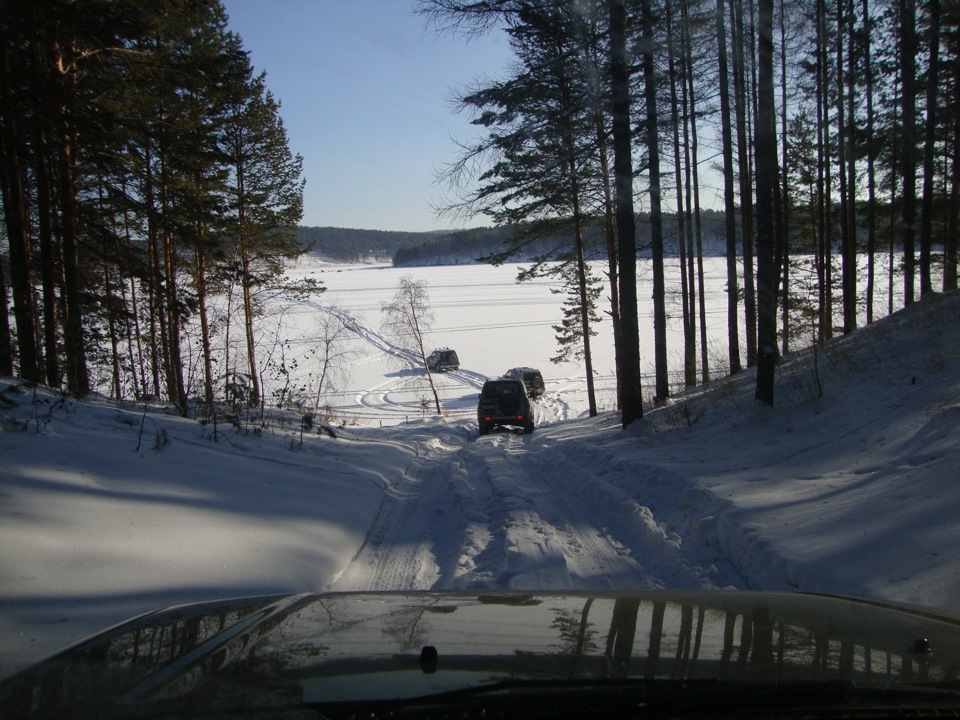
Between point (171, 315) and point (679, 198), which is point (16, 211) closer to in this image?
point (171, 315)

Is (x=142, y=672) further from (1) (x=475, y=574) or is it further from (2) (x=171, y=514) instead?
(2) (x=171, y=514)

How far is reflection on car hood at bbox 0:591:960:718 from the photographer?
6.96 ft

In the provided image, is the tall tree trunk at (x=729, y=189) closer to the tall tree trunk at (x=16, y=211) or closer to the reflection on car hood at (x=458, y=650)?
the tall tree trunk at (x=16, y=211)

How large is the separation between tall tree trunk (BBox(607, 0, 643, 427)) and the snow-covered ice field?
1.90 meters

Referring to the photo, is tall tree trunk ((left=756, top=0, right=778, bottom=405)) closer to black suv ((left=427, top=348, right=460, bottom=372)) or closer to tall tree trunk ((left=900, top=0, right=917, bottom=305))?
tall tree trunk ((left=900, top=0, right=917, bottom=305))

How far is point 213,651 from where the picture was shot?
8.19ft

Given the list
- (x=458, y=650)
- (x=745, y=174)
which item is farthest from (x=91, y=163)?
(x=745, y=174)

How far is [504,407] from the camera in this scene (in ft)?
65.5

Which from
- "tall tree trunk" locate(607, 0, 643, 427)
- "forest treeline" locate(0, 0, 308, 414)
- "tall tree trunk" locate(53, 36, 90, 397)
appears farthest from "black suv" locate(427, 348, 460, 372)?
"tall tree trunk" locate(53, 36, 90, 397)

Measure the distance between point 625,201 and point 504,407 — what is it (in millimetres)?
8521

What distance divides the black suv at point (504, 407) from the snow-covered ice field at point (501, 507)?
763 cm

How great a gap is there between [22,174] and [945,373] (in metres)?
16.8

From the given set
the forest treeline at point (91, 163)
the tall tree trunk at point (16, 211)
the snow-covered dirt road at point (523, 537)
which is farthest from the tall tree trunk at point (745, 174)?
the tall tree trunk at point (16, 211)

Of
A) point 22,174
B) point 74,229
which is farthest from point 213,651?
point 22,174
